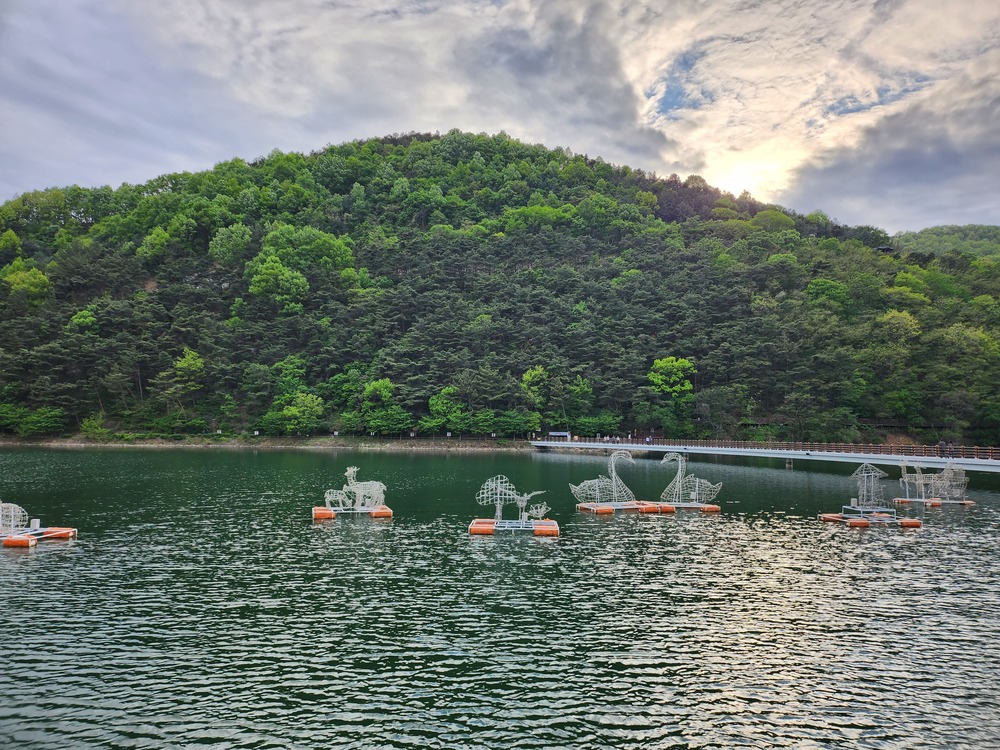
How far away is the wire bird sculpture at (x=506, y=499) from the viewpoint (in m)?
36.2

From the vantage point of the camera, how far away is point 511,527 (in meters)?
35.1

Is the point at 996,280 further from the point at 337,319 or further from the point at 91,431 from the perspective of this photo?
the point at 91,431

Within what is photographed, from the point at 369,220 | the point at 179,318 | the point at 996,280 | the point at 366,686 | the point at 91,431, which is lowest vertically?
the point at 366,686

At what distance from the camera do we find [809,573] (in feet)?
87.6

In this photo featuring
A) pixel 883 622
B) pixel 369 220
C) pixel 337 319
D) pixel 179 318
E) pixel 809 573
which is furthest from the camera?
pixel 369 220

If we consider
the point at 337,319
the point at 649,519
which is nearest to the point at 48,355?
the point at 337,319

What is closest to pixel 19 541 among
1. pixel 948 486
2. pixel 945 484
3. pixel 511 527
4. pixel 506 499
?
pixel 511 527

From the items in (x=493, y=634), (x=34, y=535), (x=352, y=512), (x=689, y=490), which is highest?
(x=689, y=490)

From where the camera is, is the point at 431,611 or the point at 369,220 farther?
the point at 369,220

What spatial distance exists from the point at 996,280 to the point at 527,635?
403ft

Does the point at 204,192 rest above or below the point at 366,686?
above

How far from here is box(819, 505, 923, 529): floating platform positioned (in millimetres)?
37406

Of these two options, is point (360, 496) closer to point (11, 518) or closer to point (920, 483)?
point (11, 518)

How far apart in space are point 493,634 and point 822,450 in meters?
61.0
